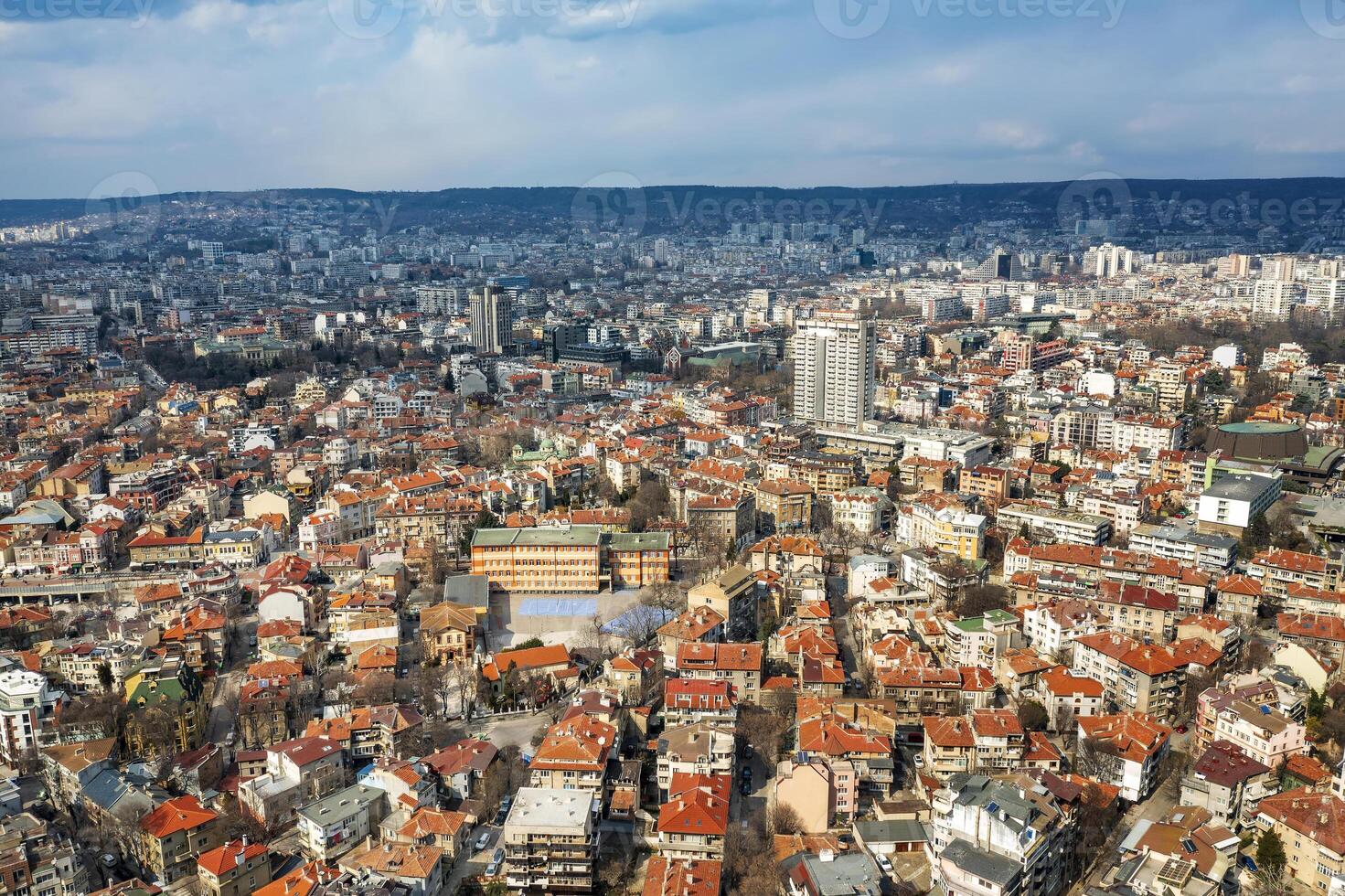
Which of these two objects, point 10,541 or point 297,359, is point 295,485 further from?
point 297,359

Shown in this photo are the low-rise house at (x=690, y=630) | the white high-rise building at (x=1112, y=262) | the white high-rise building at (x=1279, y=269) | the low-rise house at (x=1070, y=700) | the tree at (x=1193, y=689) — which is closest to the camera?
the low-rise house at (x=1070, y=700)

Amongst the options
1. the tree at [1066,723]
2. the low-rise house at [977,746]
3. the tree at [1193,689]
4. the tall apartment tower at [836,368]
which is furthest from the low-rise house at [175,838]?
the tall apartment tower at [836,368]

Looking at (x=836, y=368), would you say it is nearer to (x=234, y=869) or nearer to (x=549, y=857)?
(x=549, y=857)

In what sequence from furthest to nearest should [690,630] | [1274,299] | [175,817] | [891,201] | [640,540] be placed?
[891,201], [1274,299], [640,540], [690,630], [175,817]

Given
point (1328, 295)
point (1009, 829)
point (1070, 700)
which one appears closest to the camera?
point (1009, 829)

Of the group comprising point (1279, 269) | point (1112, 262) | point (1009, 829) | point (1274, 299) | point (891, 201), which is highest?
point (891, 201)

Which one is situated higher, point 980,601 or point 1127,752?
point 980,601

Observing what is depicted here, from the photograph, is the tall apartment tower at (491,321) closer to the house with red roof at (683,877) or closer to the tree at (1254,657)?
the tree at (1254,657)

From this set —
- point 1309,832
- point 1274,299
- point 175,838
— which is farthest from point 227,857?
point 1274,299
